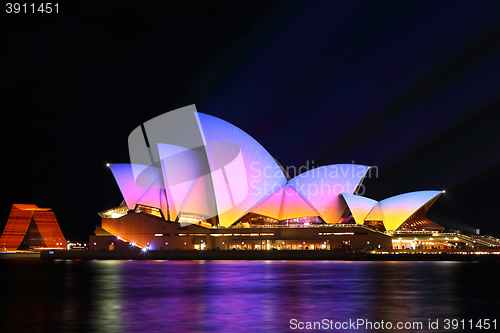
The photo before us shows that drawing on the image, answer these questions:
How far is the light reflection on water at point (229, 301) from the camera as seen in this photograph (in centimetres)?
1672

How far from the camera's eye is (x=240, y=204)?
62.2 metres

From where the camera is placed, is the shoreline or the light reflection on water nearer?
the light reflection on water

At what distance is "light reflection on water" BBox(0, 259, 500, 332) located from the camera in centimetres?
1672

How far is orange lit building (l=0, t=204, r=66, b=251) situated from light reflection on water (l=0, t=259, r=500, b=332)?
178ft

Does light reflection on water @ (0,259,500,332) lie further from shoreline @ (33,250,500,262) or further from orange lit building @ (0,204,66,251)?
orange lit building @ (0,204,66,251)

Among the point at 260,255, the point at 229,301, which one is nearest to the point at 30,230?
the point at 260,255

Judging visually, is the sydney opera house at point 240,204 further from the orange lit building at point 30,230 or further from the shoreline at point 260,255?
the orange lit building at point 30,230

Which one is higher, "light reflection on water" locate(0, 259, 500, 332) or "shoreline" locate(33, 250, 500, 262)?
"light reflection on water" locate(0, 259, 500, 332)

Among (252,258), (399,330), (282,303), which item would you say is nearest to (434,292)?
(282,303)

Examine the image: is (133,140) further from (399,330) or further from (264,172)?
(399,330)

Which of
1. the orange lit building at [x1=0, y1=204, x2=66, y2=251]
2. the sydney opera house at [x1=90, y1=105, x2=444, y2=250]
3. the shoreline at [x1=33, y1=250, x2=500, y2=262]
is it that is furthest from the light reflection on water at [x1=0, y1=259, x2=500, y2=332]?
the orange lit building at [x1=0, y1=204, x2=66, y2=251]

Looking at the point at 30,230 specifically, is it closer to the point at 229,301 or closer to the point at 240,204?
the point at 240,204

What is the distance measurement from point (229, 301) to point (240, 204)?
40731 millimetres

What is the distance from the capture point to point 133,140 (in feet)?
208
